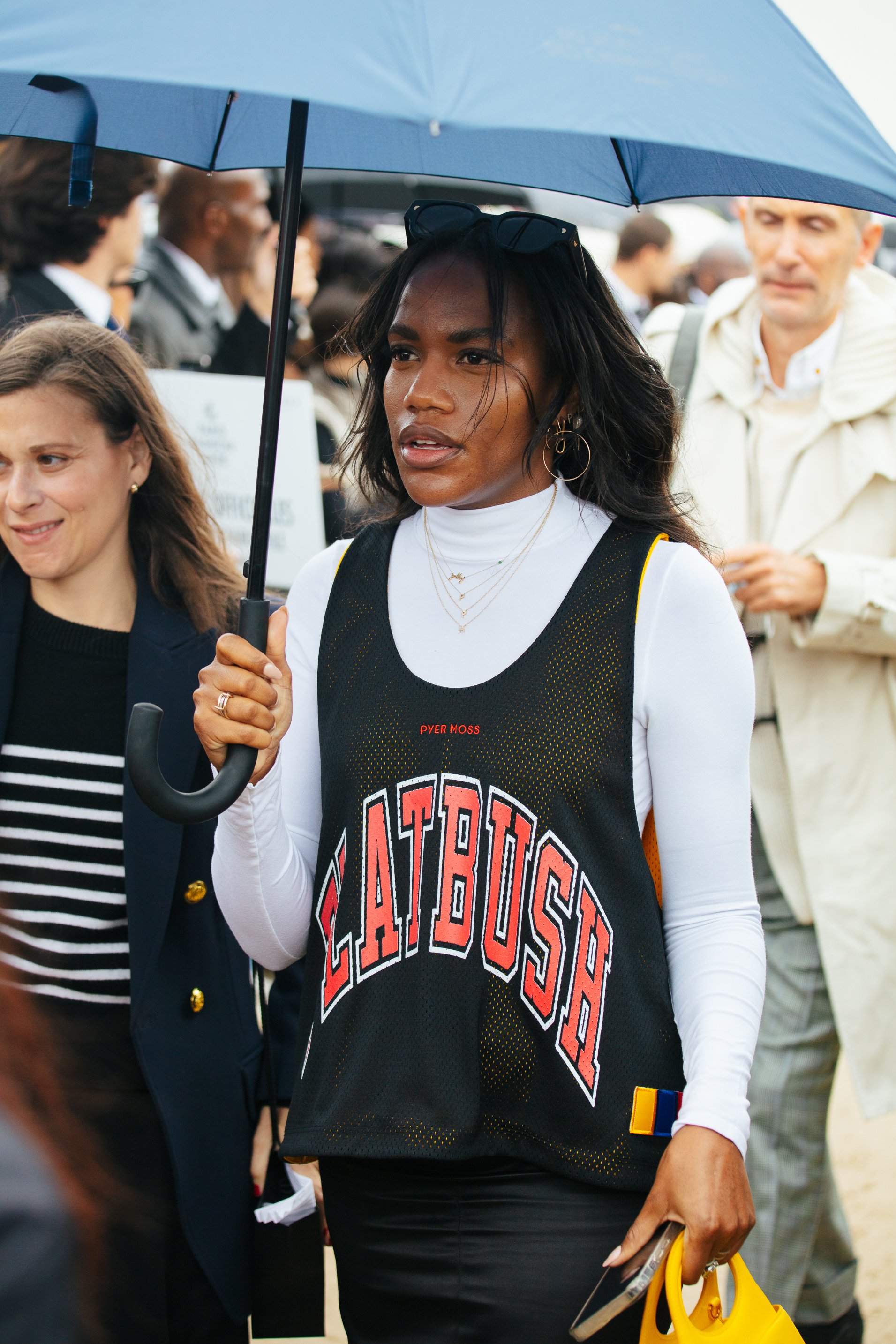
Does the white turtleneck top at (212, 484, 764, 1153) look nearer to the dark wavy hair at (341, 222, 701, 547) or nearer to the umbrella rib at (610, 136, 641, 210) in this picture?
the dark wavy hair at (341, 222, 701, 547)

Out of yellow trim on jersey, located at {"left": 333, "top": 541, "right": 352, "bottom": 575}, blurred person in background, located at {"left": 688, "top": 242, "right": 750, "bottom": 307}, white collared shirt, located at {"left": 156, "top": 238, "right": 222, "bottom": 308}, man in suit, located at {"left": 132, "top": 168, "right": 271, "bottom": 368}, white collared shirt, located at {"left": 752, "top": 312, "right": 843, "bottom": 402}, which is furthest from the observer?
blurred person in background, located at {"left": 688, "top": 242, "right": 750, "bottom": 307}

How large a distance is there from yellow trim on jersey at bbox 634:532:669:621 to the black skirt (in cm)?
77

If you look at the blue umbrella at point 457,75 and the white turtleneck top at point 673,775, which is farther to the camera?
the white turtleneck top at point 673,775

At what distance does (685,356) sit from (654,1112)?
2518 mm

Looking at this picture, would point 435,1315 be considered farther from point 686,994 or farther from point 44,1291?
point 44,1291

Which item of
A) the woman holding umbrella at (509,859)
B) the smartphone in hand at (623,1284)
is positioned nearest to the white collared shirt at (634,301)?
the woman holding umbrella at (509,859)

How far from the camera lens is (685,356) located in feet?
13.0

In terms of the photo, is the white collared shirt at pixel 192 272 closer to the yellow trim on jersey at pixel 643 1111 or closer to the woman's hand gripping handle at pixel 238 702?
the woman's hand gripping handle at pixel 238 702

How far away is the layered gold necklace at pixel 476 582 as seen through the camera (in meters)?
2.12

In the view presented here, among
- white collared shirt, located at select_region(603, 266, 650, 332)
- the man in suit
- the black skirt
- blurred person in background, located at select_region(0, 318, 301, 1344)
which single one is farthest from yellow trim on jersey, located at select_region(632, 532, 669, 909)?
white collared shirt, located at select_region(603, 266, 650, 332)

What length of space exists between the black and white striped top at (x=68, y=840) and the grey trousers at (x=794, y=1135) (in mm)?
1715

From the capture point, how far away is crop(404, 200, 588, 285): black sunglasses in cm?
213

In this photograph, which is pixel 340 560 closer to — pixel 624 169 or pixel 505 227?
pixel 505 227

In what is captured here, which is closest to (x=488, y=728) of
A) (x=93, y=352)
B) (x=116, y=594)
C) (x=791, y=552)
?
(x=116, y=594)
